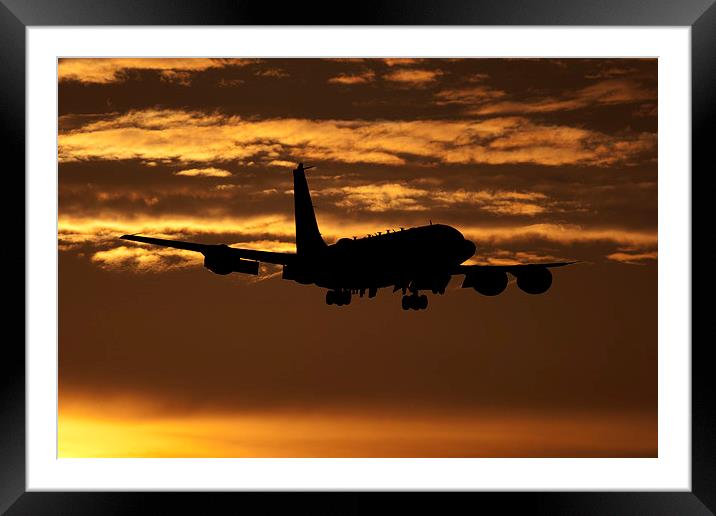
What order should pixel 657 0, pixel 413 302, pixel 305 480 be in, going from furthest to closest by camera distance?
pixel 413 302 < pixel 305 480 < pixel 657 0

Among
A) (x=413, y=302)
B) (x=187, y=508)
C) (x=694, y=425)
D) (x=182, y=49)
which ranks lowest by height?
(x=187, y=508)

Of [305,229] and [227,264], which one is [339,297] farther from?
[305,229]

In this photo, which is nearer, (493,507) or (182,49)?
(493,507)

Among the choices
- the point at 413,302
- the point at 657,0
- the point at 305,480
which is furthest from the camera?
the point at 413,302

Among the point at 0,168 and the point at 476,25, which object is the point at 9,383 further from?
the point at 476,25

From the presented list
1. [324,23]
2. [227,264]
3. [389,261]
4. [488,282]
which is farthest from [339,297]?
[324,23]

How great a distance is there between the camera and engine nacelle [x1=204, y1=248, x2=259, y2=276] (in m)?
16.4

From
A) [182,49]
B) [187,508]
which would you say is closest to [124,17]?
[182,49]

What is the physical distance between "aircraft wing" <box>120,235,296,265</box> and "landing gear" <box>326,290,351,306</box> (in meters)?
1.71

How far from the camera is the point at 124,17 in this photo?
34.2ft

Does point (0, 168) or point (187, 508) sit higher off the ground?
point (0, 168)

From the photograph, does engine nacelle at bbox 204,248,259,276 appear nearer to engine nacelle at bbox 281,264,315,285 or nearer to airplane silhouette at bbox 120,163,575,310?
airplane silhouette at bbox 120,163,575,310

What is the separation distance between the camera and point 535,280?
52.6 feet

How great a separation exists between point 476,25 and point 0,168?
5253 millimetres
